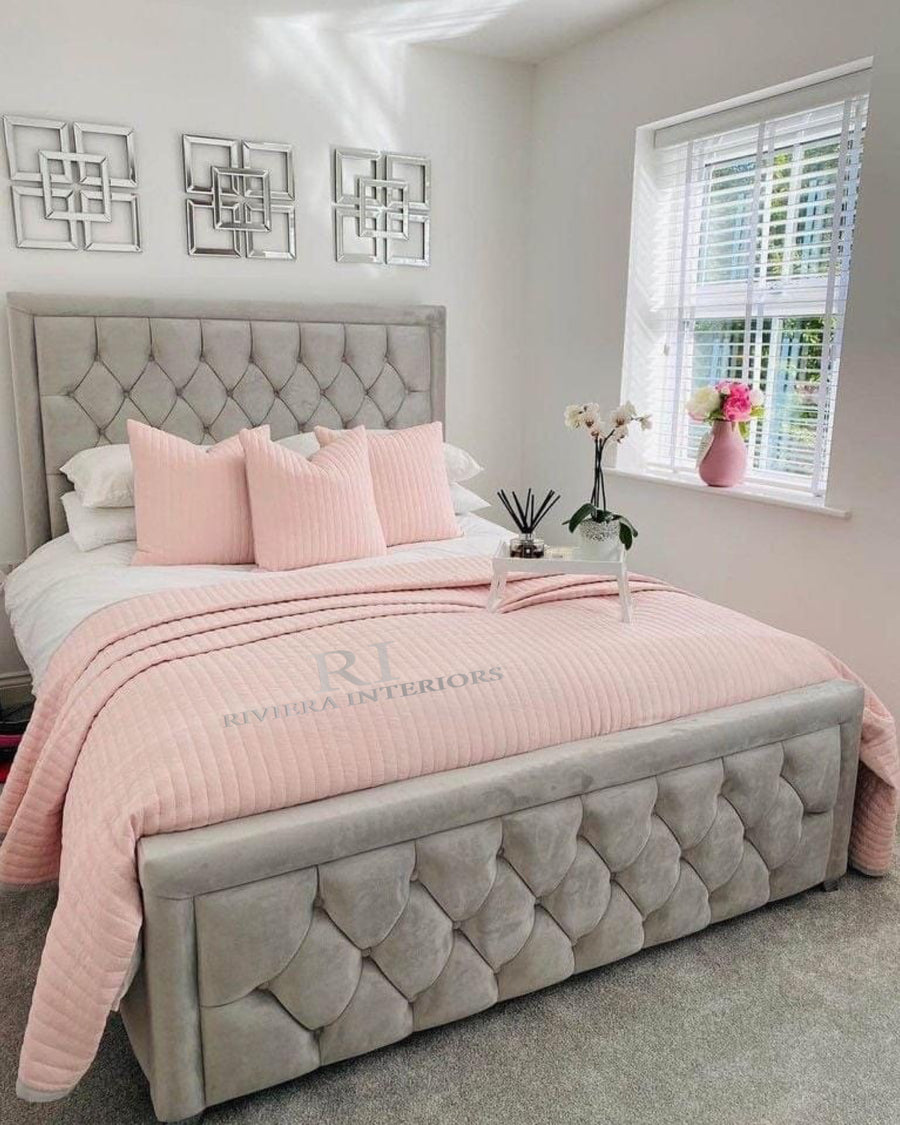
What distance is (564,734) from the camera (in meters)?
1.90

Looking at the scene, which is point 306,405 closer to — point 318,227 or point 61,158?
point 318,227

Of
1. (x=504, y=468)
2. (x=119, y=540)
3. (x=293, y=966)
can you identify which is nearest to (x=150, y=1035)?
(x=293, y=966)

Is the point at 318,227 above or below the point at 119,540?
above

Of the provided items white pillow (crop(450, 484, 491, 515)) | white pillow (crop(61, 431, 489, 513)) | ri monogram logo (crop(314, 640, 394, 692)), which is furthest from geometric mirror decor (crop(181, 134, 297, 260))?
ri monogram logo (crop(314, 640, 394, 692))

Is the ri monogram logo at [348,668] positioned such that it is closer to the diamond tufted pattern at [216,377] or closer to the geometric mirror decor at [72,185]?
the diamond tufted pattern at [216,377]

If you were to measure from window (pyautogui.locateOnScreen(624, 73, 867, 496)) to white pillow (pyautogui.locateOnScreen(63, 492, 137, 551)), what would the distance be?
6.66 feet

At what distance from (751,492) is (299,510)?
1.58 meters

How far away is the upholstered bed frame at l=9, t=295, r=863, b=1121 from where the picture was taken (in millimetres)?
1515

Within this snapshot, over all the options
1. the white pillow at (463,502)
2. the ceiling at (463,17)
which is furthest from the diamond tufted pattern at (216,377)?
the ceiling at (463,17)

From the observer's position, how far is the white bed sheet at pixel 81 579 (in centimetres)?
242

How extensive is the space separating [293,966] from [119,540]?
184cm

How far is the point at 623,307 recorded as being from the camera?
377 centimetres

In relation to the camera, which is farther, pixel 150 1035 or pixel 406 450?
pixel 406 450

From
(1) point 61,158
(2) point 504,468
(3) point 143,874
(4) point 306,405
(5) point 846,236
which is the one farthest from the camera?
(2) point 504,468
